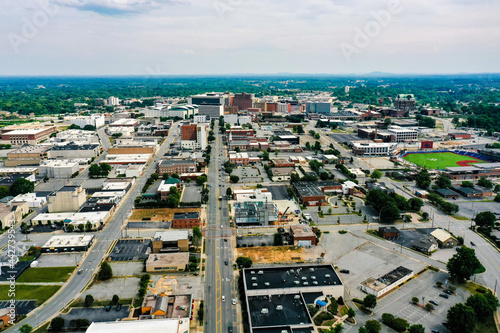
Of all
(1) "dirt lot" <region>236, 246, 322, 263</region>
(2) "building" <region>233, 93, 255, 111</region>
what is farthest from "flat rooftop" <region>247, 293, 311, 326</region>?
(2) "building" <region>233, 93, 255, 111</region>

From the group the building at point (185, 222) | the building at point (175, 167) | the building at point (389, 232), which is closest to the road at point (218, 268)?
the building at point (185, 222)

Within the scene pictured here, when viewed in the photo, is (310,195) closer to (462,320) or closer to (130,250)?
(130,250)

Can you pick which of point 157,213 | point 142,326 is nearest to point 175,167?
point 157,213

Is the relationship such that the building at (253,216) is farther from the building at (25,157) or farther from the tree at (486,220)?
the building at (25,157)

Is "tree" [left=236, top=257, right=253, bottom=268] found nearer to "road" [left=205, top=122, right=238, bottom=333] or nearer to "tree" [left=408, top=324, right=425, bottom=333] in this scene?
"road" [left=205, top=122, right=238, bottom=333]

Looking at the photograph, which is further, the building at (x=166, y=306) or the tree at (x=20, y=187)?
the tree at (x=20, y=187)

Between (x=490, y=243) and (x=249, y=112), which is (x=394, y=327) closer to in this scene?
(x=490, y=243)
